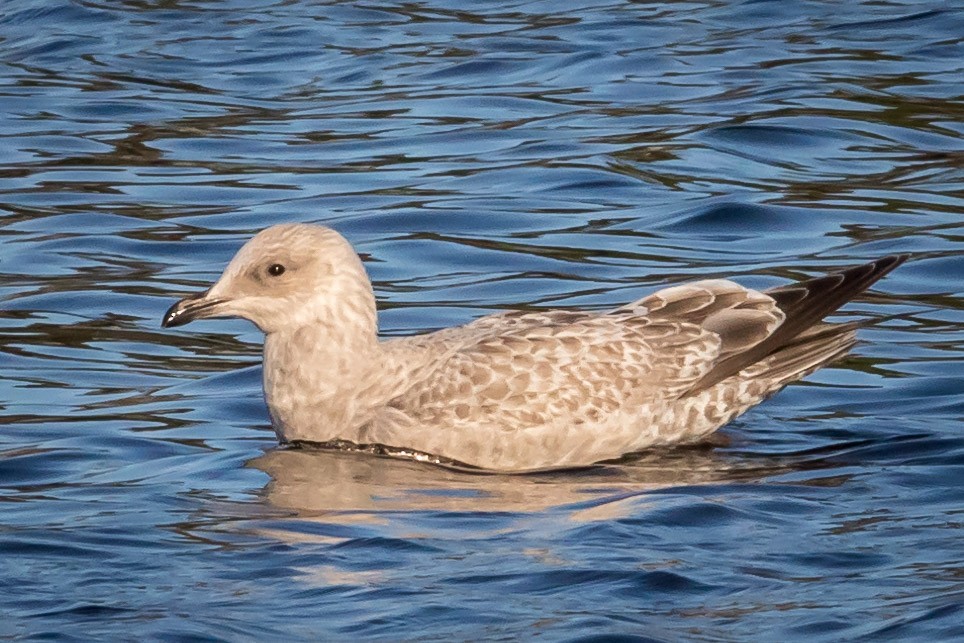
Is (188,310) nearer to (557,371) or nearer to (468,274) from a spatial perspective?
(557,371)

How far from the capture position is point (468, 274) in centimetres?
1212

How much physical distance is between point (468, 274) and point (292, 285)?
123 inches

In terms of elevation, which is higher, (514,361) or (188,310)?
(188,310)

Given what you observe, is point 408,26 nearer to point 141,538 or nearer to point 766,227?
point 766,227

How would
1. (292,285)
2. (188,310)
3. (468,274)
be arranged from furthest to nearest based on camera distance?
(468,274) < (292,285) < (188,310)

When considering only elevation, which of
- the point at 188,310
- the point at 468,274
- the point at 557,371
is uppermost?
the point at 188,310

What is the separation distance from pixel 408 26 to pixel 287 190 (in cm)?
515

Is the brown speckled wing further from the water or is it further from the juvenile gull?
the water

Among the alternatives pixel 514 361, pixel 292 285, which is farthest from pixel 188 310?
pixel 514 361

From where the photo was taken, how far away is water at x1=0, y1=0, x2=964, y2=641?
22.5ft

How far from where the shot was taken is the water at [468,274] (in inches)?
270

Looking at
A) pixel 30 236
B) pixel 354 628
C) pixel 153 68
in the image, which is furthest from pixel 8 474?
pixel 153 68

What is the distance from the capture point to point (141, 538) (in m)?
7.52

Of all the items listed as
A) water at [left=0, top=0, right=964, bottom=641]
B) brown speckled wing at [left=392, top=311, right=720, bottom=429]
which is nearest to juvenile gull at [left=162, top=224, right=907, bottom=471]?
brown speckled wing at [left=392, top=311, right=720, bottom=429]
